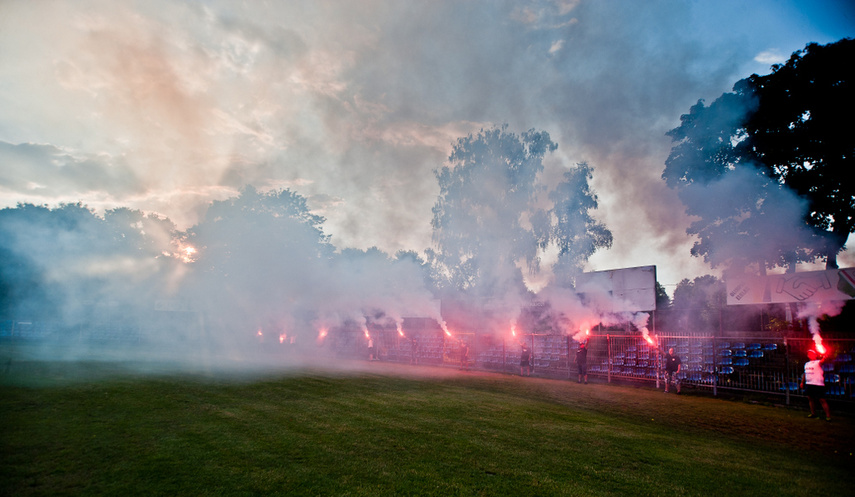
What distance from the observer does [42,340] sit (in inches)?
1188

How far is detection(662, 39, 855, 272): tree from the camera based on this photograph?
1916 cm

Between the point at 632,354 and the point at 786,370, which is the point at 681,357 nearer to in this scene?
the point at 632,354

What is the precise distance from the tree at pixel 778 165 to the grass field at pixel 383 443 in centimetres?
1186

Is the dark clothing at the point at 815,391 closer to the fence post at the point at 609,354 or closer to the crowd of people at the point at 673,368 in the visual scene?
the crowd of people at the point at 673,368

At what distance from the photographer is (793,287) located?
1870 cm

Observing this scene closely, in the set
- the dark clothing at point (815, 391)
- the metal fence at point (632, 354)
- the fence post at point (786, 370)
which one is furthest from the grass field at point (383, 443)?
the metal fence at point (632, 354)

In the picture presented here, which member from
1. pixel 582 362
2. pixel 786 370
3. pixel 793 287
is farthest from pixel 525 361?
pixel 793 287

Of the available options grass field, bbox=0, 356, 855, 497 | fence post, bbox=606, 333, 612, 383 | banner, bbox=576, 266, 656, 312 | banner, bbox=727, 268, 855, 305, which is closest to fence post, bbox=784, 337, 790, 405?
grass field, bbox=0, 356, 855, 497

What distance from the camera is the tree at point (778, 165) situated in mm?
19156

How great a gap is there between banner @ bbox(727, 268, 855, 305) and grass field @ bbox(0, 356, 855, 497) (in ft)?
27.3

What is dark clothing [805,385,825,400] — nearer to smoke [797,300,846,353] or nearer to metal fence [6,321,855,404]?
metal fence [6,321,855,404]

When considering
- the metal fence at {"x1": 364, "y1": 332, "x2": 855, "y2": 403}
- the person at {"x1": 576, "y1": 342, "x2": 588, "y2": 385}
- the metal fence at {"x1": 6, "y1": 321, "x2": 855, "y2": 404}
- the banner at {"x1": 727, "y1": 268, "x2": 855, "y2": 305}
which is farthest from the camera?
the person at {"x1": 576, "y1": 342, "x2": 588, "y2": 385}

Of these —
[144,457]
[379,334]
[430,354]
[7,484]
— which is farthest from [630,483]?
[379,334]

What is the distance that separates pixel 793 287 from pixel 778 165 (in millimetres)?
6583
